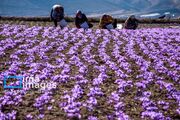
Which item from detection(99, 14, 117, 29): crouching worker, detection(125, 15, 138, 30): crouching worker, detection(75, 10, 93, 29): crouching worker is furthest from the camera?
detection(125, 15, 138, 30): crouching worker

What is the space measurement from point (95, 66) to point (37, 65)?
2.89 meters

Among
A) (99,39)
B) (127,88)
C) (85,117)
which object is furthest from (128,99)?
(99,39)

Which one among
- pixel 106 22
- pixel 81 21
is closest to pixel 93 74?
pixel 81 21

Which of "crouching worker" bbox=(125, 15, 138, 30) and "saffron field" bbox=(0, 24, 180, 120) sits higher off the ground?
"crouching worker" bbox=(125, 15, 138, 30)

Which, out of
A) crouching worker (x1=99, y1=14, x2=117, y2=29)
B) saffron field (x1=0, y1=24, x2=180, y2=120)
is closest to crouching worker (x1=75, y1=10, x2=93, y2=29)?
crouching worker (x1=99, y1=14, x2=117, y2=29)

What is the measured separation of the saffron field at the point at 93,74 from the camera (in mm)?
13797

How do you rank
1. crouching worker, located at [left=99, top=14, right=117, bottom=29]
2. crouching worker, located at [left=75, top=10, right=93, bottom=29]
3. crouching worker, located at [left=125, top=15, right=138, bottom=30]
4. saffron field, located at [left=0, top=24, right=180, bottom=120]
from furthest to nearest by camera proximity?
crouching worker, located at [left=125, top=15, right=138, bottom=30]
crouching worker, located at [left=99, top=14, right=117, bottom=29]
crouching worker, located at [left=75, top=10, right=93, bottom=29]
saffron field, located at [left=0, top=24, right=180, bottom=120]

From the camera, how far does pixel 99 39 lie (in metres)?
27.9

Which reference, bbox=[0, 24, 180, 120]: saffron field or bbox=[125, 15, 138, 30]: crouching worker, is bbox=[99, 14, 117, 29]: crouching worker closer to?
bbox=[125, 15, 138, 30]: crouching worker

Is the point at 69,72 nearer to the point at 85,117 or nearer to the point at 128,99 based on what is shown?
the point at 128,99

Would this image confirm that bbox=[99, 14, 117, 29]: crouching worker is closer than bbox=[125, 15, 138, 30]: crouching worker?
Yes

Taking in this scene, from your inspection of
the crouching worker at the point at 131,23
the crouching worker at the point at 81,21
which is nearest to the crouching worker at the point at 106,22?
the crouching worker at the point at 81,21

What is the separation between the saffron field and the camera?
543 inches

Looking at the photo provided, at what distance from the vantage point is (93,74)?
18156 mm
